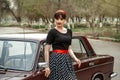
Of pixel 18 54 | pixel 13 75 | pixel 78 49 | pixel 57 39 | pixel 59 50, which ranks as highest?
pixel 57 39

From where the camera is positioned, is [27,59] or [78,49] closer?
[27,59]

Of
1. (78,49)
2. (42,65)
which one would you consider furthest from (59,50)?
(78,49)

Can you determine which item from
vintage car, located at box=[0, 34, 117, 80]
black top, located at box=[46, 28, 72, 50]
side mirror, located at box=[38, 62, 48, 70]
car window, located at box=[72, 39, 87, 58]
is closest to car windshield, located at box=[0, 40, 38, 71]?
vintage car, located at box=[0, 34, 117, 80]

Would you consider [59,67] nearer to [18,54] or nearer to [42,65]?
[42,65]

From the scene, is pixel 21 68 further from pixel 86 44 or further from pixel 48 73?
pixel 86 44

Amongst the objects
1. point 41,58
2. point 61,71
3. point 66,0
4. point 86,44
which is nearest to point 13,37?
point 41,58

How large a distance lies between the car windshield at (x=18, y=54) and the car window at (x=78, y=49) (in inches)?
49.1

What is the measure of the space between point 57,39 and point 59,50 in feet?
0.59

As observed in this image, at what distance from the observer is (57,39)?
18.9ft

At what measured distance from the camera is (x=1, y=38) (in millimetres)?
6562

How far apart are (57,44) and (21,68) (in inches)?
26.8

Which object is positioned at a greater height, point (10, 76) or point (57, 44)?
point (57, 44)

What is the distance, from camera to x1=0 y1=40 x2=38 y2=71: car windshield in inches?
238

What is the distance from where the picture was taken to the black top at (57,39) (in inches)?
227
